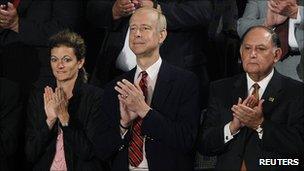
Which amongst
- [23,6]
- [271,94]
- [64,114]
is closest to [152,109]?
[64,114]

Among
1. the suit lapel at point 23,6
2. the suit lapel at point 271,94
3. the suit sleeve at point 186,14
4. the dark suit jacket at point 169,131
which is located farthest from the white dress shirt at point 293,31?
the suit lapel at point 23,6

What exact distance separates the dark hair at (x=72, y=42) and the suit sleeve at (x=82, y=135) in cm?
22

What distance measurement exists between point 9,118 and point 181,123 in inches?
41.7

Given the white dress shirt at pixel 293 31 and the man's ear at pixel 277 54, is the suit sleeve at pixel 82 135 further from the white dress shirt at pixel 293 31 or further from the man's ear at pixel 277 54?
the white dress shirt at pixel 293 31

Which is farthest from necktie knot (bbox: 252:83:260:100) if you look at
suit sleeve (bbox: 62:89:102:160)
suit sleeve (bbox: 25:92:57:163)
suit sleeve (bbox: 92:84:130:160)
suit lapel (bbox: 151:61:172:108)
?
suit sleeve (bbox: 25:92:57:163)

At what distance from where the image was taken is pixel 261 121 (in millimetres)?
3479

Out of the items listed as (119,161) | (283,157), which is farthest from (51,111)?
(283,157)

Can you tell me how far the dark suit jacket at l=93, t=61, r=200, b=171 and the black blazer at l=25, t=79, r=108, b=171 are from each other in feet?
0.38

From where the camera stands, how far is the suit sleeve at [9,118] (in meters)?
3.89

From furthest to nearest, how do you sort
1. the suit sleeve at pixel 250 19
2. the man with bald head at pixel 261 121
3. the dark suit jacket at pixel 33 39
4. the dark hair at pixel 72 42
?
the dark suit jacket at pixel 33 39
the dark hair at pixel 72 42
the suit sleeve at pixel 250 19
the man with bald head at pixel 261 121

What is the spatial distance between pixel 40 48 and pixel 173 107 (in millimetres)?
949

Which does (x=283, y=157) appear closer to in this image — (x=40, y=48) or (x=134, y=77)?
(x=134, y=77)

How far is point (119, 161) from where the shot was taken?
364 centimetres

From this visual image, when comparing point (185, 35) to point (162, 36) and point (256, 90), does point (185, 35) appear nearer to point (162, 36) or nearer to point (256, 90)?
point (162, 36)
